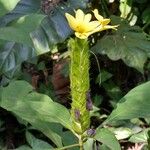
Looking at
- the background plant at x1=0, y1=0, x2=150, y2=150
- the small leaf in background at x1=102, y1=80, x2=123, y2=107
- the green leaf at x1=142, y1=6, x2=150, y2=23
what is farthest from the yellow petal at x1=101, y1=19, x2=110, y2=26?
the green leaf at x1=142, y1=6, x2=150, y2=23

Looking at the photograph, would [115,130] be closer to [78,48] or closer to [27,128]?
[27,128]

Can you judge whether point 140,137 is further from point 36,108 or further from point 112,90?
point 36,108

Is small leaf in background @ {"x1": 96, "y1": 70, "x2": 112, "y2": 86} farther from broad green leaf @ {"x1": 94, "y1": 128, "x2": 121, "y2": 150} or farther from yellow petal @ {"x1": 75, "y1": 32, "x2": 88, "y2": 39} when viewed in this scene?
yellow petal @ {"x1": 75, "y1": 32, "x2": 88, "y2": 39}

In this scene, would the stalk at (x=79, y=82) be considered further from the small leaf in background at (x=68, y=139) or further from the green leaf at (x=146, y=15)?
the green leaf at (x=146, y=15)

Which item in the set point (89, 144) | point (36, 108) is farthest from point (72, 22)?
point (89, 144)

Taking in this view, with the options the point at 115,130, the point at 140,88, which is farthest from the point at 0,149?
the point at 140,88

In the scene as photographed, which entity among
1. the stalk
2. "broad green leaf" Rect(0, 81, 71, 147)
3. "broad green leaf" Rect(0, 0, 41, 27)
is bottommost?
"broad green leaf" Rect(0, 0, 41, 27)
